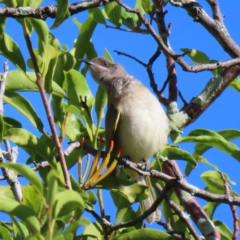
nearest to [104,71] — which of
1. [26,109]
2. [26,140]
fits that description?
[26,109]

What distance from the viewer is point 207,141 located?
163 inches

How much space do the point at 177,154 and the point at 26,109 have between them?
1044 millimetres

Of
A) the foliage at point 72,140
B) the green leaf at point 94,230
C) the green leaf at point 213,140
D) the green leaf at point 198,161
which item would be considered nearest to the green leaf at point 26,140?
the foliage at point 72,140

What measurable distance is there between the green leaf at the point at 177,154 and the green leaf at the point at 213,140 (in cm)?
12

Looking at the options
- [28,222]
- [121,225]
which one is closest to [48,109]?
[121,225]

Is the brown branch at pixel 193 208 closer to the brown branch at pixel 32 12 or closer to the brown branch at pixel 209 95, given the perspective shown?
the brown branch at pixel 209 95

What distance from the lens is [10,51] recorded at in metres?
3.57

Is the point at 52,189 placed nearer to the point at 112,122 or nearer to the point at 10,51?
the point at 10,51

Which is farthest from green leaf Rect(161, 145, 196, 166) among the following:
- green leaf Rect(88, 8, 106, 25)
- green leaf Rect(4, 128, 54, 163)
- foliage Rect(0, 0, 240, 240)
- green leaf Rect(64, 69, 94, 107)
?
green leaf Rect(88, 8, 106, 25)

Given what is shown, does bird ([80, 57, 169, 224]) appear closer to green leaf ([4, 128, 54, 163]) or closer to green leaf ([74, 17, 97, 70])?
green leaf ([74, 17, 97, 70])

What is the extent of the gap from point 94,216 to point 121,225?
189mm

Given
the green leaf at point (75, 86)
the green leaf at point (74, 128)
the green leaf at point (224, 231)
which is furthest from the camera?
the green leaf at point (224, 231)

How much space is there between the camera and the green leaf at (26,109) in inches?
144

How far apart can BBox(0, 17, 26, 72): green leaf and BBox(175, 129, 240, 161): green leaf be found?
123 cm
